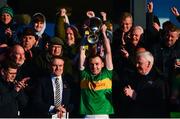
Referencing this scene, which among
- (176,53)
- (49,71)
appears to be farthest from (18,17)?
(176,53)

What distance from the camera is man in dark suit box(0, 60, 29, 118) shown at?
6.65 metres

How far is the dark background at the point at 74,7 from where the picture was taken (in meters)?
8.67

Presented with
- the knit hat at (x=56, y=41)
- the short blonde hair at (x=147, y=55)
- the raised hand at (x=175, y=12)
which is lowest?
the short blonde hair at (x=147, y=55)

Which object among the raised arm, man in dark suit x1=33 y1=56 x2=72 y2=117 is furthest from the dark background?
man in dark suit x1=33 y1=56 x2=72 y2=117

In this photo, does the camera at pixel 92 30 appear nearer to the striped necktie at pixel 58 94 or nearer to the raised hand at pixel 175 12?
the striped necktie at pixel 58 94

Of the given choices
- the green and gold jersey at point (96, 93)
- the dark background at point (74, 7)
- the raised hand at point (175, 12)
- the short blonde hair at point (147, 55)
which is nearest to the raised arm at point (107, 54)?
the green and gold jersey at point (96, 93)

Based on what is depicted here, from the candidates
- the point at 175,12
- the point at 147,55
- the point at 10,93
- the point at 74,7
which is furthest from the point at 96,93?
the point at 74,7

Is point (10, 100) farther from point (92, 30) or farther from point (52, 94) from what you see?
point (92, 30)

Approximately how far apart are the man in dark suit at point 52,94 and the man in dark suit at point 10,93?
7.1 inches

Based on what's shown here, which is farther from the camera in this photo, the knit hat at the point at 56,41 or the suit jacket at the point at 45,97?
the knit hat at the point at 56,41

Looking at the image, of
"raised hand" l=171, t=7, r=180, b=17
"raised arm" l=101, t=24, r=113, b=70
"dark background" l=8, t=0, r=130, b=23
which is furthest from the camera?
"dark background" l=8, t=0, r=130, b=23

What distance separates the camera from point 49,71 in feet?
22.7

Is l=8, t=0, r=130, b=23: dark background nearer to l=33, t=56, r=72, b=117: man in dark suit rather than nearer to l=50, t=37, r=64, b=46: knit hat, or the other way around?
l=50, t=37, r=64, b=46: knit hat

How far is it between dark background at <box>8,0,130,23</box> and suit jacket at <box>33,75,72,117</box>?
205 centimetres
